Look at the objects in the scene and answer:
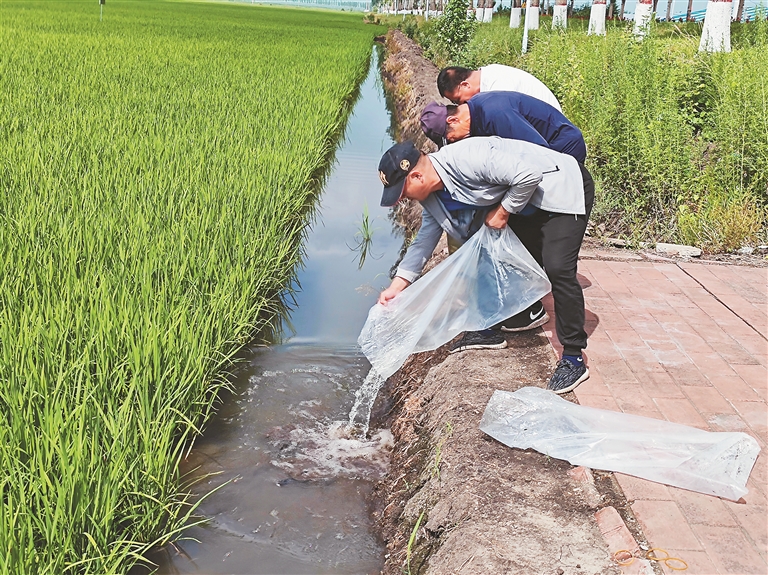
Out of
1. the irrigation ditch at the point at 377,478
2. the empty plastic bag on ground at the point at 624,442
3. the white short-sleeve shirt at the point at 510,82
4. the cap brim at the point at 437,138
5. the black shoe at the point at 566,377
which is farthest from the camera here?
the white short-sleeve shirt at the point at 510,82

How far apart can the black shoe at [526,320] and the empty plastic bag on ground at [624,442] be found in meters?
0.73

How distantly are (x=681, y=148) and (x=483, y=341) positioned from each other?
2.62 m

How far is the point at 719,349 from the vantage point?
312 cm

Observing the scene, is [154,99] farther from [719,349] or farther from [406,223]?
[719,349]

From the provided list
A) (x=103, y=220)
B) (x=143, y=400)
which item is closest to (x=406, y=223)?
(x=103, y=220)

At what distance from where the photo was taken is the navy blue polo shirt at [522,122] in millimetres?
2918

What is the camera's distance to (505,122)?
9.57 feet

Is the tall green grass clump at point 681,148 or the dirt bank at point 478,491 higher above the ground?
the tall green grass clump at point 681,148

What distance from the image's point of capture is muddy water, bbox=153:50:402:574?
8.14 ft

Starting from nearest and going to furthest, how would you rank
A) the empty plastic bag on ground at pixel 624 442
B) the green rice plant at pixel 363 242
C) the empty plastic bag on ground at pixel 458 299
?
1. the empty plastic bag on ground at pixel 624 442
2. the empty plastic bag on ground at pixel 458 299
3. the green rice plant at pixel 363 242

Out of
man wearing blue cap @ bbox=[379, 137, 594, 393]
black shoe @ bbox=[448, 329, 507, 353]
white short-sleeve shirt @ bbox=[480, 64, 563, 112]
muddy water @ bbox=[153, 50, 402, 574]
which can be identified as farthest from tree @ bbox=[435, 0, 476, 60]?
man wearing blue cap @ bbox=[379, 137, 594, 393]

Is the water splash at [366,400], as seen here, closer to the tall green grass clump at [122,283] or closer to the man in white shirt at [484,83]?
the tall green grass clump at [122,283]

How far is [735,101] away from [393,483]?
3913mm

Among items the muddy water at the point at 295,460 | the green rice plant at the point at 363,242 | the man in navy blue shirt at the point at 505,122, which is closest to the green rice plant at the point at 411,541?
the muddy water at the point at 295,460
